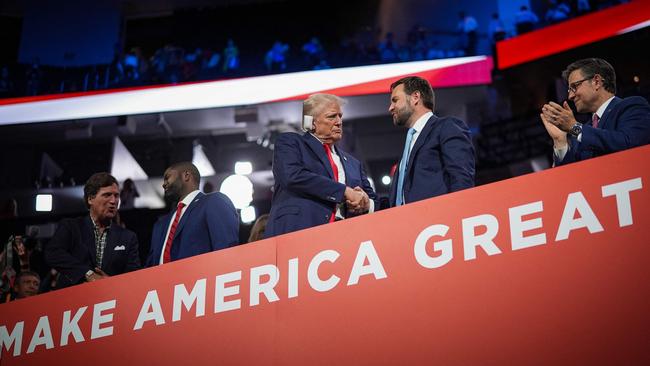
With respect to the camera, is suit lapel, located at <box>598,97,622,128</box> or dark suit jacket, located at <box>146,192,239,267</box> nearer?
suit lapel, located at <box>598,97,622,128</box>

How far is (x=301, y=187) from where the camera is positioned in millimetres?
3543

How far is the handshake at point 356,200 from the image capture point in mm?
3561

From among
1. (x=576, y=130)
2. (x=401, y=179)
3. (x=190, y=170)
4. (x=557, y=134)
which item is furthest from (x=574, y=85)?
(x=190, y=170)

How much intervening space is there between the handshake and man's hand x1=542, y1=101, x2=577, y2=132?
83cm

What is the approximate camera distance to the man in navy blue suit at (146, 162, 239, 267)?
3955mm

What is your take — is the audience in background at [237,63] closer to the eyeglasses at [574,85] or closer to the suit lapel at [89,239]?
the suit lapel at [89,239]

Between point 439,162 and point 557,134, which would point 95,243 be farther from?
point 557,134

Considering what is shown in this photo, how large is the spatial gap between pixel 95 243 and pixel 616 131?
2.67 meters

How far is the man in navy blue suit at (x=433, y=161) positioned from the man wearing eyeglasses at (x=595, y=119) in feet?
1.19

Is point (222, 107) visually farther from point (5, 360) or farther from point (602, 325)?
point (602, 325)

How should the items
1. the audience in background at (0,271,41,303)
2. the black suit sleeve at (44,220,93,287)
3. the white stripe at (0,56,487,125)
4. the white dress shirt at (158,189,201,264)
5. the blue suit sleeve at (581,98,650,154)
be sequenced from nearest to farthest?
the blue suit sleeve at (581,98,650,154) → the white dress shirt at (158,189,201,264) → the black suit sleeve at (44,220,93,287) → the audience in background at (0,271,41,303) → the white stripe at (0,56,487,125)

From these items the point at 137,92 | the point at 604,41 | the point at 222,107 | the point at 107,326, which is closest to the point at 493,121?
the point at 604,41

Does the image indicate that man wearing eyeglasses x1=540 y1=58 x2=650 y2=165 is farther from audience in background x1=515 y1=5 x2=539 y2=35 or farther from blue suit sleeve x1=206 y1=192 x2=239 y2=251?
audience in background x1=515 y1=5 x2=539 y2=35

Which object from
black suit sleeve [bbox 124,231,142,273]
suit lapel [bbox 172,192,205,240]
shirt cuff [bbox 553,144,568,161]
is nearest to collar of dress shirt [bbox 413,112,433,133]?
shirt cuff [bbox 553,144,568,161]
